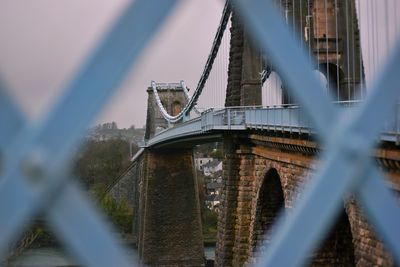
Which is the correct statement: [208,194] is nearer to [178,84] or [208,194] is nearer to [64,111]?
[178,84]

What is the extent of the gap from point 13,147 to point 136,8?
207 millimetres

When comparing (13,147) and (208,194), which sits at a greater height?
(208,194)

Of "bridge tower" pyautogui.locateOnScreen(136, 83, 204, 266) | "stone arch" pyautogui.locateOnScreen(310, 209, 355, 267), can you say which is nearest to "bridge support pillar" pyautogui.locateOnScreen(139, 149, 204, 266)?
"bridge tower" pyautogui.locateOnScreen(136, 83, 204, 266)

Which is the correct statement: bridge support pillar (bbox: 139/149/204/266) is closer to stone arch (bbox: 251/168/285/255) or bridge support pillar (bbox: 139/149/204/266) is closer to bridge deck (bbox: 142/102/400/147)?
bridge deck (bbox: 142/102/400/147)

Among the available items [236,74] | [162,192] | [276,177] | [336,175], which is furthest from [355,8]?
[162,192]

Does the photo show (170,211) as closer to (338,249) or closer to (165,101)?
(165,101)

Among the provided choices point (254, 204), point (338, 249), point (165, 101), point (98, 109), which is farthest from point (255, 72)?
point (165, 101)

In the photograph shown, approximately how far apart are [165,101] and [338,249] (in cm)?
1909

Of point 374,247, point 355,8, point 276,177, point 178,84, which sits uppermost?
point 178,84

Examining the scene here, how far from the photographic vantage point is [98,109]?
679 millimetres

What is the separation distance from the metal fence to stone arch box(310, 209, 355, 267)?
297 inches

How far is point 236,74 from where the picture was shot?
1033 centimetres

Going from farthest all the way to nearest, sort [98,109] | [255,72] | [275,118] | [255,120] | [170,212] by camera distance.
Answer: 1. [170,212]
2. [255,72]
3. [255,120]
4. [275,118]
5. [98,109]

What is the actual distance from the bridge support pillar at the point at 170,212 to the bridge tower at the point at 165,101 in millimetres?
3135
